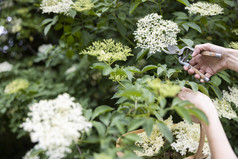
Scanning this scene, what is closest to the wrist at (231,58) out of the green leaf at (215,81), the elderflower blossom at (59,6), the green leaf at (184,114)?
the green leaf at (215,81)

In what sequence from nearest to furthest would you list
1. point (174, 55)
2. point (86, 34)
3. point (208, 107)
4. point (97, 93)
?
point (208, 107) < point (174, 55) < point (86, 34) < point (97, 93)

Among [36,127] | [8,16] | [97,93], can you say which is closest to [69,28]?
[97,93]

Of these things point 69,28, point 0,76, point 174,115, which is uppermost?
point 69,28

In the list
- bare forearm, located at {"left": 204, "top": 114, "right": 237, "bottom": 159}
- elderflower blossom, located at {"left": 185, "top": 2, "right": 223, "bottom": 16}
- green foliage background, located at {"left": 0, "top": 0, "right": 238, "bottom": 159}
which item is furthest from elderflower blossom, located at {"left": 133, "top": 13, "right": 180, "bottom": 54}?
bare forearm, located at {"left": 204, "top": 114, "right": 237, "bottom": 159}

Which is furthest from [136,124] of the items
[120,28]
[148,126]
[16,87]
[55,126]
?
[16,87]

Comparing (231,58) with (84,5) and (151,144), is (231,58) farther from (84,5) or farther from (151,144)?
(84,5)

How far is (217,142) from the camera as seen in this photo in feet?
3.39

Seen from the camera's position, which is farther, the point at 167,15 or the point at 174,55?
the point at 167,15

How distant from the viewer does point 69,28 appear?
6.14ft

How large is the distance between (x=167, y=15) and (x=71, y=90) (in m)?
1.34

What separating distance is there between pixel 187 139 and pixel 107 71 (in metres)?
0.56

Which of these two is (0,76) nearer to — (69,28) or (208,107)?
(69,28)

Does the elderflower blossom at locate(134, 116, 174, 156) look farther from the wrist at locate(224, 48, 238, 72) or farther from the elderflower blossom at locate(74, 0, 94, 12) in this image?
the elderflower blossom at locate(74, 0, 94, 12)

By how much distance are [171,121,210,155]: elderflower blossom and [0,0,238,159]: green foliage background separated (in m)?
0.15
